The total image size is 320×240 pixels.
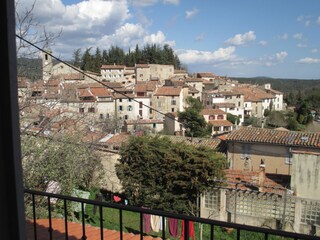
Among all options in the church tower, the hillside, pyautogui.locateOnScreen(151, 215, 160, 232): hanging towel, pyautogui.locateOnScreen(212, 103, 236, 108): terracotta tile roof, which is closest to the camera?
the church tower

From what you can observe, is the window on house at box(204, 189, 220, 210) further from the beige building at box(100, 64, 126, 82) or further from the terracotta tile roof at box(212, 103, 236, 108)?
the beige building at box(100, 64, 126, 82)

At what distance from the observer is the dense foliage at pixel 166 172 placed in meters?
13.5

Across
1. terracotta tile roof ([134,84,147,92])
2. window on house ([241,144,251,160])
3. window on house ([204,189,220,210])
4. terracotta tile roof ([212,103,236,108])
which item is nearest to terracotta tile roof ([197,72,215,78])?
terracotta tile roof ([212,103,236,108])

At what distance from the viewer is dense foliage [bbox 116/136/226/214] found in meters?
13.5

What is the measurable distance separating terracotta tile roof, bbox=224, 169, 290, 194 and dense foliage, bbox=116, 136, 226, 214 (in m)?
0.84

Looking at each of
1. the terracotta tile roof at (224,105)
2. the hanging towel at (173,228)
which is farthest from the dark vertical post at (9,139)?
the terracotta tile roof at (224,105)

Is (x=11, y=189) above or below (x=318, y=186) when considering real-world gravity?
above

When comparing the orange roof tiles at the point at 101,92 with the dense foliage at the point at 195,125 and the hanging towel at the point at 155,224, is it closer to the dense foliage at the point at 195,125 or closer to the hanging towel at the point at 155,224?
the dense foliage at the point at 195,125

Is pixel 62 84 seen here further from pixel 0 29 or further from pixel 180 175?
pixel 0 29

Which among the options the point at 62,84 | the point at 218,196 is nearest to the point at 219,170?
the point at 218,196

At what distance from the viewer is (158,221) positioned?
11.3 metres

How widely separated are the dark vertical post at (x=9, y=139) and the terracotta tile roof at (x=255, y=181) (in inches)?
454

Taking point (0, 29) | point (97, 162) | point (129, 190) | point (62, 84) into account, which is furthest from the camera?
point (129, 190)

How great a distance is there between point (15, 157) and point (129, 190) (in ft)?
44.7
